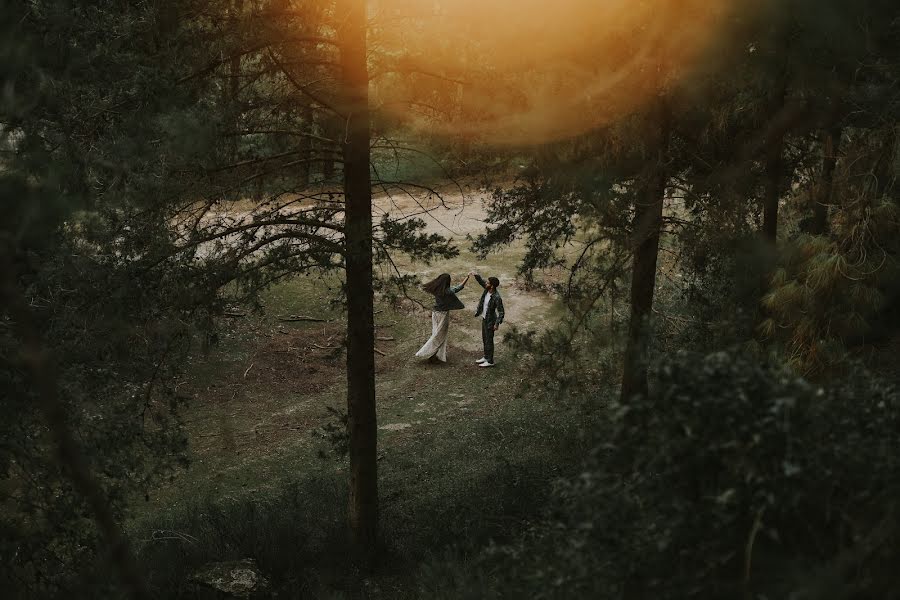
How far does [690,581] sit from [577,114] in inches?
284

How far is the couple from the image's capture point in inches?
685

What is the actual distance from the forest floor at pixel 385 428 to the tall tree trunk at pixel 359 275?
16.6 inches

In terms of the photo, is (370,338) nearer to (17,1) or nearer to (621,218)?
(621,218)

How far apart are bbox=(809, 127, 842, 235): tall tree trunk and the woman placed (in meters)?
8.46

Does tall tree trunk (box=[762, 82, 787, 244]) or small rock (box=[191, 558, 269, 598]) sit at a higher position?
tall tree trunk (box=[762, 82, 787, 244])

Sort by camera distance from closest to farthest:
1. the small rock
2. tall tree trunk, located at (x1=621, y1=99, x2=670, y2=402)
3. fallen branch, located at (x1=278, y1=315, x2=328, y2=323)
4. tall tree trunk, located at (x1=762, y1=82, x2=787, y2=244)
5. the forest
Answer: the forest
the small rock
tall tree trunk, located at (x1=621, y1=99, x2=670, y2=402)
tall tree trunk, located at (x1=762, y1=82, x2=787, y2=244)
fallen branch, located at (x1=278, y1=315, x2=328, y2=323)

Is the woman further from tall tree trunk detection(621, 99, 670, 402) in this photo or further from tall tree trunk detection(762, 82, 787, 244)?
tall tree trunk detection(762, 82, 787, 244)

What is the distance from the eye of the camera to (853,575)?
4309 mm

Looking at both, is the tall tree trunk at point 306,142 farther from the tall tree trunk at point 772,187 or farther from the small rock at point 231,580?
the tall tree trunk at point 772,187

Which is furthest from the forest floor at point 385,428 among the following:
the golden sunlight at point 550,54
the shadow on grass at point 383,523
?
the golden sunlight at point 550,54

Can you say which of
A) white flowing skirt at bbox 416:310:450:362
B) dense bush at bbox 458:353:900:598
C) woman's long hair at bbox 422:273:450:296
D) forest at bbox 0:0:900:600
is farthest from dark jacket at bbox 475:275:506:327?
dense bush at bbox 458:353:900:598

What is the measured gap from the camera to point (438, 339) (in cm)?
1830

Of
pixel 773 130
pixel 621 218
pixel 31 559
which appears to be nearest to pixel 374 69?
pixel 621 218

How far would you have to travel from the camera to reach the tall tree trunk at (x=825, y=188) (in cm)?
982
